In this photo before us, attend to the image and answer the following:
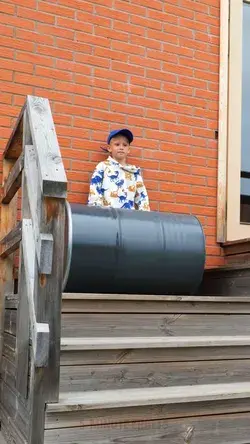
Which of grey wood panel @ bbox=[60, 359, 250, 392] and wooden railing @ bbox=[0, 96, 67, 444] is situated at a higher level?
wooden railing @ bbox=[0, 96, 67, 444]

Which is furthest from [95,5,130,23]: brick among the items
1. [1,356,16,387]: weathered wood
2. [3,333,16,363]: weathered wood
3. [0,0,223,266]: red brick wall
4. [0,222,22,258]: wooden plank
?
[1,356,16,387]: weathered wood

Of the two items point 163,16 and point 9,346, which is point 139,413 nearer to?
point 9,346

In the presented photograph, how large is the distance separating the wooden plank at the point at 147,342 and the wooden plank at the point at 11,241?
1.96 ft

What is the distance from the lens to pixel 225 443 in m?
2.33

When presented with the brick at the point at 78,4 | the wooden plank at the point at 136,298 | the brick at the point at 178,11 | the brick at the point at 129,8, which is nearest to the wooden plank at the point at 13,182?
the wooden plank at the point at 136,298

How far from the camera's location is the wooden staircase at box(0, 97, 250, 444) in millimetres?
2041

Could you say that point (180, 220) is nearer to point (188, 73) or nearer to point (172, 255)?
point (172, 255)

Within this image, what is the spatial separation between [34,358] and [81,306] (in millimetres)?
560

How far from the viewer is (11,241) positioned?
2.92 meters

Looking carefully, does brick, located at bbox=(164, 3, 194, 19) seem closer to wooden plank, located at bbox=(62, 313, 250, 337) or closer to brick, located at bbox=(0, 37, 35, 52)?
brick, located at bbox=(0, 37, 35, 52)

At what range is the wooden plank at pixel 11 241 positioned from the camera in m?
2.64

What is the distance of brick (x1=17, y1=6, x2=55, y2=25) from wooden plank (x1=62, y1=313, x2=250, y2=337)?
7.36 feet

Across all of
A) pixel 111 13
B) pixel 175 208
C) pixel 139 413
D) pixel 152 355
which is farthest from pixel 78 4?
pixel 139 413

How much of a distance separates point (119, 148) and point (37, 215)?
1.64 metres
